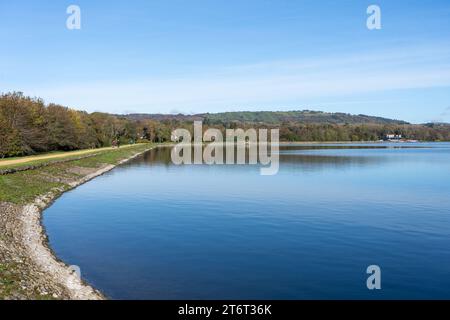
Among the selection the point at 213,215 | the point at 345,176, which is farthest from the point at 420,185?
the point at 213,215

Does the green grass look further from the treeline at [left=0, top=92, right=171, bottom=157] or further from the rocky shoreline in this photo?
the treeline at [left=0, top=92, right=171, bottom=157]

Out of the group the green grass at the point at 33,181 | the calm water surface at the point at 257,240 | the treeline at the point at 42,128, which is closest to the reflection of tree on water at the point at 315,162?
the treeline at the point at 42,128

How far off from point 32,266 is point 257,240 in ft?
32.6

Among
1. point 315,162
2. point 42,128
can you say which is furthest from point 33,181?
point 315,162

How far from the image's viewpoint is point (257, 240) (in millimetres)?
21109

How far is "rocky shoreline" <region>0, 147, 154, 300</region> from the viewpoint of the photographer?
44.2 ft

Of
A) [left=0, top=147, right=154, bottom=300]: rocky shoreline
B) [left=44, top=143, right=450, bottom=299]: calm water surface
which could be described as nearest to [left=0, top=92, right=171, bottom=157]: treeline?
[left=44, top=143, right=450, bottom=299]: calm water surface

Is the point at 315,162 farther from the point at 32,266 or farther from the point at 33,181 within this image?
the point at 32,266

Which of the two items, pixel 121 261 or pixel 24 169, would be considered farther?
pixel 24 169

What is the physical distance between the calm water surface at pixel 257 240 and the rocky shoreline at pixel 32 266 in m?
0.72
